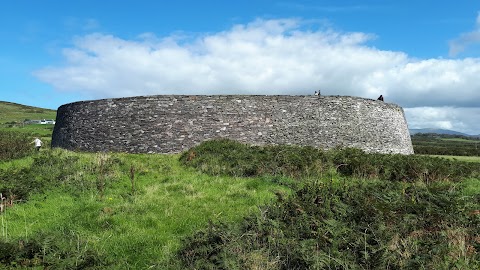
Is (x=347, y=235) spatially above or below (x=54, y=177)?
above

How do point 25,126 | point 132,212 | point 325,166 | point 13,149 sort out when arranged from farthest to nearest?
1. point 25,126
2. point 13,149
3. point 325,166
4. point 132,212

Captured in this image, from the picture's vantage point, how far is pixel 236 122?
2606 cm

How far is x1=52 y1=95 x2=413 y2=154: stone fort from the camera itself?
1024 inches

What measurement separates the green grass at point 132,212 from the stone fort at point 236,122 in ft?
35.5

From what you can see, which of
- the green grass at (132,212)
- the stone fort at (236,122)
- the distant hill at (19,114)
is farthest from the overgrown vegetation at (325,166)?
the distant hill at (19,114)

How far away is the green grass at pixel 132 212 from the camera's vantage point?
292 inches

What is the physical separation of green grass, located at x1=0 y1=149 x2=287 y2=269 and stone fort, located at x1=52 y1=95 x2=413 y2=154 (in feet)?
35.5

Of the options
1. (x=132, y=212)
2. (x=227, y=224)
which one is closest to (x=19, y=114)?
(x=132, y=212)

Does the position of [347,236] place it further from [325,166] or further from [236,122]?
[236,122]

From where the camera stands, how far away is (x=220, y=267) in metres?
5.82

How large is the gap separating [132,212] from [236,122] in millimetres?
16661

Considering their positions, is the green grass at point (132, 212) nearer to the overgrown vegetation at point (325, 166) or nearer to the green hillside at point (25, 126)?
the overgrown vegetation at point (325, 166)

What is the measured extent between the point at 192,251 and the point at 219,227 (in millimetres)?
801

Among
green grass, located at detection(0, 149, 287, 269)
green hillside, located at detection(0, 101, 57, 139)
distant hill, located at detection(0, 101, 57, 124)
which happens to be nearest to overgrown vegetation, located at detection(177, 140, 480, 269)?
green grass, located at detection(0, 149, 287, 269)
